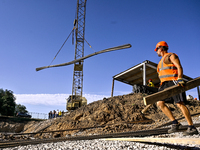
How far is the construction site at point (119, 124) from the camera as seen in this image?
3072 millimetres

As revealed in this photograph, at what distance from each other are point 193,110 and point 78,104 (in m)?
18.3

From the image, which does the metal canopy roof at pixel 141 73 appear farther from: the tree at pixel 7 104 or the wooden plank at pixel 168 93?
the tree at pixel 7 104

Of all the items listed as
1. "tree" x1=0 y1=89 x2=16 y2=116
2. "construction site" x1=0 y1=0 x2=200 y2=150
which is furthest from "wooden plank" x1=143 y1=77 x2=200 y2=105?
"tree" x1=0 y1=89 x2=16 y2=116

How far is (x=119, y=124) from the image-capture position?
845 centimetres

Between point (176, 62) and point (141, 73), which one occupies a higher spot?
point (141, 73)

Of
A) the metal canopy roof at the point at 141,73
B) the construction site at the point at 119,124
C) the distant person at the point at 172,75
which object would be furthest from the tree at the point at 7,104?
the distant person at the point at 172,75

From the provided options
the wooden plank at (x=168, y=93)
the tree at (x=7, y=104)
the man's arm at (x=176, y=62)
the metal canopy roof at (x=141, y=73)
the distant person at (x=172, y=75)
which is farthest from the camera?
the tree at (x=7, y=104)

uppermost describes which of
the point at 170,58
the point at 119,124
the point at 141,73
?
the point at 141,73

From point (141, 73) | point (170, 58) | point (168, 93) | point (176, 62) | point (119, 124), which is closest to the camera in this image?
point (168, 93)

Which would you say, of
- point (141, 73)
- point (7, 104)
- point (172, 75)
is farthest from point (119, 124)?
point (7, 104)

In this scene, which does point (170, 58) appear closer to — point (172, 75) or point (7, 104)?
point (172, 75)

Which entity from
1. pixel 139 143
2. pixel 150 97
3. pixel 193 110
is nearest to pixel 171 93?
pixel 150 97

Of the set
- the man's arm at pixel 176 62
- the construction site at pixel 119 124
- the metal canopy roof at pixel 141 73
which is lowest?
the construction site at pixel 119 124

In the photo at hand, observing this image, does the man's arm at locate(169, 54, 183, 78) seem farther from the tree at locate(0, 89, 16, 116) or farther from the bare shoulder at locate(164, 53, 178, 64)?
the tree at locate(0, 89, 16, 116)
